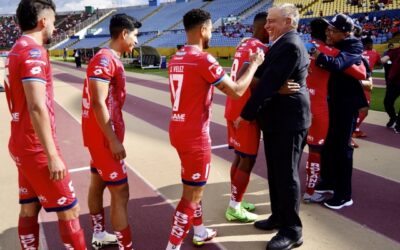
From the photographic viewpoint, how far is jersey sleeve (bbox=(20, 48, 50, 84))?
232cm

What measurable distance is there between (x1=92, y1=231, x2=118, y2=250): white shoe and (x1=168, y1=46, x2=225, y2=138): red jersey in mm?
1312

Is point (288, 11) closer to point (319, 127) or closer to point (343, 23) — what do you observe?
Answer: point (343, 23)

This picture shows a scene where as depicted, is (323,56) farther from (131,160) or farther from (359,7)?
(359,7)

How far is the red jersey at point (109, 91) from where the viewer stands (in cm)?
277

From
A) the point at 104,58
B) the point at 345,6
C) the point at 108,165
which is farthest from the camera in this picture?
the point at 345,6

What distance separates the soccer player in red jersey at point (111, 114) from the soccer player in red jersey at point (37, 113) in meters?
0.36

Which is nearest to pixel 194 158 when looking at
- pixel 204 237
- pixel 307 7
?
pixel 204 237

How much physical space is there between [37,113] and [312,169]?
3.12m

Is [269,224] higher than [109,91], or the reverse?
[109,91]

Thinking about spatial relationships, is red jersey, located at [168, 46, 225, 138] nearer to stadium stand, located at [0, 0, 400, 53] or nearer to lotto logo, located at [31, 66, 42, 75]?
lotto logo, located at [31, 66, 42, 75]

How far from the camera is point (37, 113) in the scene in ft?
7.66

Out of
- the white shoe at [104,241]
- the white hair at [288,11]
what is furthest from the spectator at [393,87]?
the white shoe at [104,241]

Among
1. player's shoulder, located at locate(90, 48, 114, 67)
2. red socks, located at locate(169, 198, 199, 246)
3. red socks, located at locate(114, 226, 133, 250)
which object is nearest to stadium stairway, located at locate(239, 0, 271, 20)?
player's shoulder, located at locate(90, 48, 114, 67)

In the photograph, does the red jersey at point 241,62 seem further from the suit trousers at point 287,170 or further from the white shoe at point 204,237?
the white shoe at point 204,237
